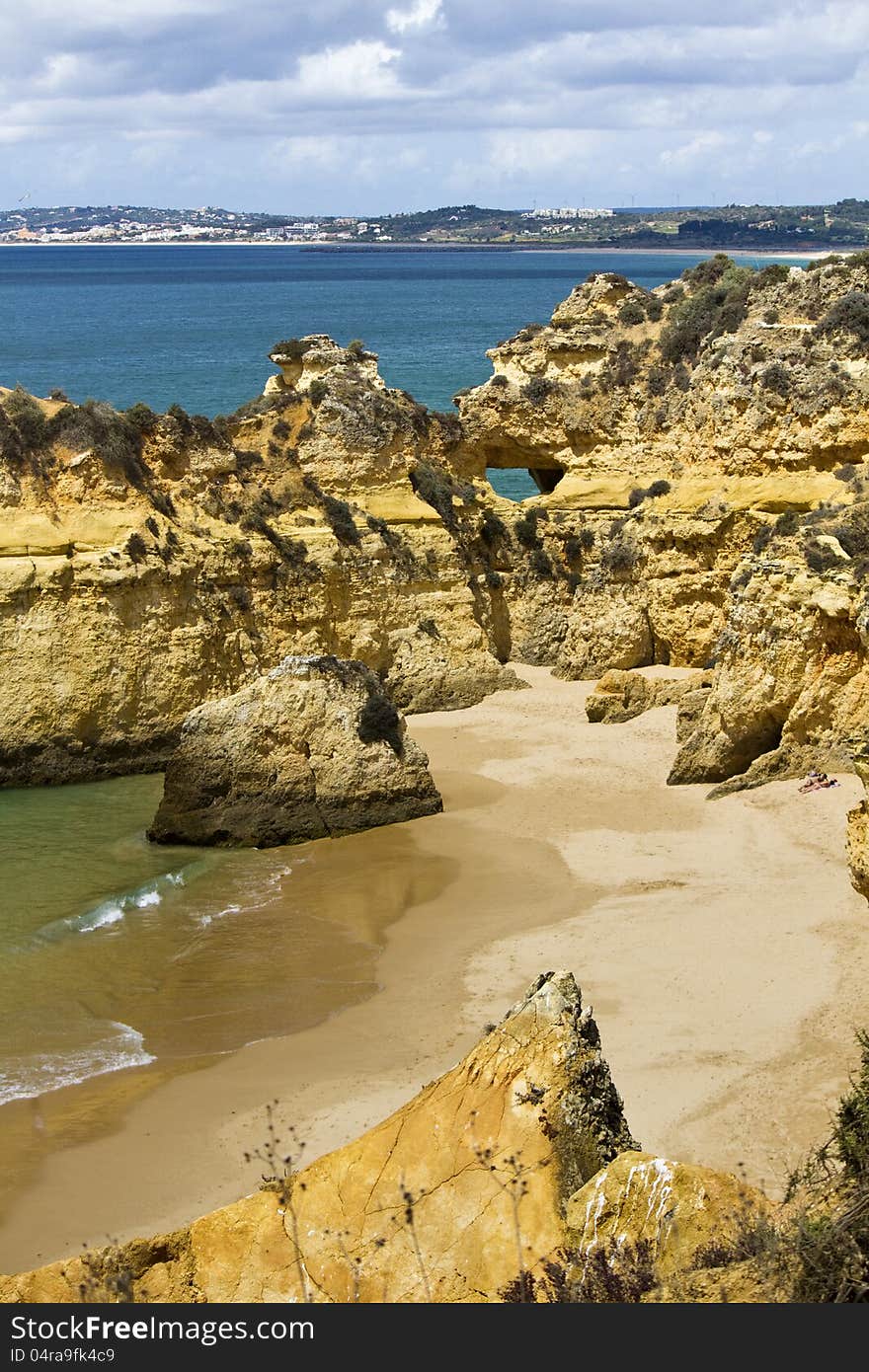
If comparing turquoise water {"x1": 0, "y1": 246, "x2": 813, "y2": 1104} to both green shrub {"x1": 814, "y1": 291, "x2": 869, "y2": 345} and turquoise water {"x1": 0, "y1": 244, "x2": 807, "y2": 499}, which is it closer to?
green shrub {"x1": 814, "y1": 291, "x2": 869, "y2": 345}

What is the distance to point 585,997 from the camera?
18.2 meters

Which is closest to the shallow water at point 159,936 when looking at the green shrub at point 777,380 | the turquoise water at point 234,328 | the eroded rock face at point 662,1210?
the eroded rock face at point 662,1210

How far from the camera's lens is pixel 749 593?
86.6 feet

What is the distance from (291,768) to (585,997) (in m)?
8.73

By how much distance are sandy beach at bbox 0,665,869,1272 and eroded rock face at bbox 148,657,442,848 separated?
2.47 feet

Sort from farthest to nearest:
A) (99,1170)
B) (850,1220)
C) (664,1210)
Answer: (99,1170), (664,1210), (850,1220)

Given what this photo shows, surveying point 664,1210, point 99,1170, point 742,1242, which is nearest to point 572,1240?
point 664,1210

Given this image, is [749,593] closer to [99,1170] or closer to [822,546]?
[822,546]

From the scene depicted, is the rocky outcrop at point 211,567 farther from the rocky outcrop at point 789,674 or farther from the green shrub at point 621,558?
the rocky outcrop at point 789,674

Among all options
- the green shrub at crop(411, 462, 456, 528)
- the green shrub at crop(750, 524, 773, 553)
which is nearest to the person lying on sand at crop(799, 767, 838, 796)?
the green shrub at crop(750, 524, 773, 553)

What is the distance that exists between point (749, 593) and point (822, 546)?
4.95 ft

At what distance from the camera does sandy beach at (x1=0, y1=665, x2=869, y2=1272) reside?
15086 mm

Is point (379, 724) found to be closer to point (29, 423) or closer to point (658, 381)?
point (29, 423)

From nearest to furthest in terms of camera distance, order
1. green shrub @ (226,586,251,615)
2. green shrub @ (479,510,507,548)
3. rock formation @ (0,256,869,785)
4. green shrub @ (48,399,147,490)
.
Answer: rock formation @ (0,256,869,785), green shrub @ (48,399,147,490), green shrub @ (226,586,251,615), green shrub @ (479,510,507,548)
